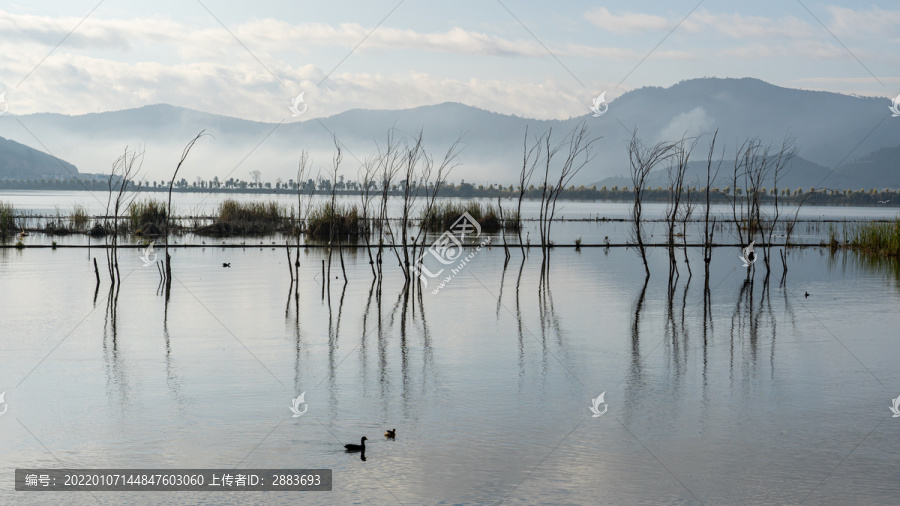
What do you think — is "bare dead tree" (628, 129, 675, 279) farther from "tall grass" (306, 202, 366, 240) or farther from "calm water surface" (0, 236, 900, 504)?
"tall grass" (306, 202, 366, 240)

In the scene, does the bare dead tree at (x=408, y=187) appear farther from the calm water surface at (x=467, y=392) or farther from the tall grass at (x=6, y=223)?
the tall grass at (x=6, y=223)

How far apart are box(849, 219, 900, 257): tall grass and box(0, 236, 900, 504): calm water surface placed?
12212mm

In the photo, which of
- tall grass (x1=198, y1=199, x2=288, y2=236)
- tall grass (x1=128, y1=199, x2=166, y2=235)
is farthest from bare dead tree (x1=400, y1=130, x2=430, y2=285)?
tall grass (x1=128, y1=199, x2=166, y2=235)

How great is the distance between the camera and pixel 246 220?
3284cm

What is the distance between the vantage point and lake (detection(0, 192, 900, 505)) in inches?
197

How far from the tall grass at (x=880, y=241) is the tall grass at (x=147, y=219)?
76.8 ft

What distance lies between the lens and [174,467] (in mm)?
5105

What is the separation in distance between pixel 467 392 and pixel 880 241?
22480mm
